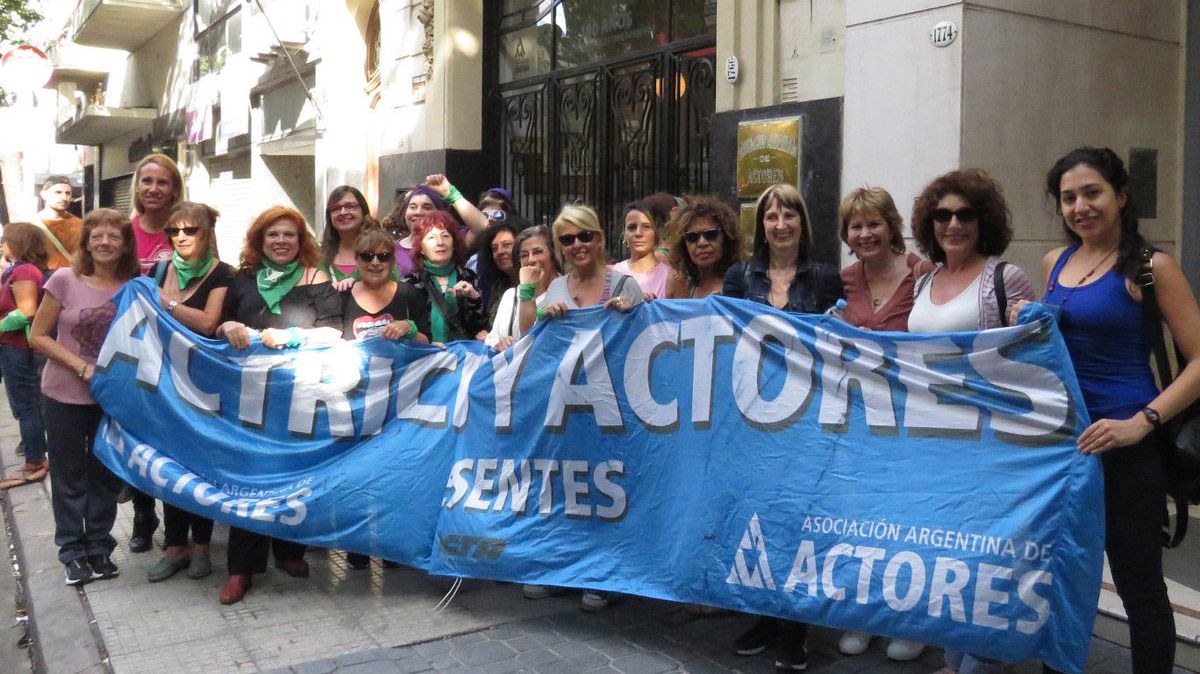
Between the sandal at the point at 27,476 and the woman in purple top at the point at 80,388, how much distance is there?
2991 mm

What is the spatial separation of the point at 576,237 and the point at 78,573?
3025mm

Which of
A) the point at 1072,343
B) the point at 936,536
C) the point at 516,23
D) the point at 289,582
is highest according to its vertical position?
the point at 516,23

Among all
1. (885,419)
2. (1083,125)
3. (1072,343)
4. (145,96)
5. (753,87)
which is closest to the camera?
(1072,343)

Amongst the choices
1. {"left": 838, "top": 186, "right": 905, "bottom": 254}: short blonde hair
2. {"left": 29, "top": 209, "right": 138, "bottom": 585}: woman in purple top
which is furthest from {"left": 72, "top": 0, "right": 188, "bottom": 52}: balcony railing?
{"left": 838, "top": 186, "right": 905, "bottom": 254}: short blonde hair

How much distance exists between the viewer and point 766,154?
677 centimetres

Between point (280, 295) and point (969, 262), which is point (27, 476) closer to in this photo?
point (280, 295)

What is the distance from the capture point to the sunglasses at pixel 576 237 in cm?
491

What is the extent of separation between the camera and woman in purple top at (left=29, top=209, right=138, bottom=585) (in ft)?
17.6

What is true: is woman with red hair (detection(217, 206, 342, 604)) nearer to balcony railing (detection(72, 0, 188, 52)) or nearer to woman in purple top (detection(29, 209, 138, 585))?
woman in purple top (detection(29, 209, 138, 585))

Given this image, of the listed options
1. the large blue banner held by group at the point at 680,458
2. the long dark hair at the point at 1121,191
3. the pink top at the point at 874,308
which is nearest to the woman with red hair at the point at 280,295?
the large blue banner held by group at the point at 680,458

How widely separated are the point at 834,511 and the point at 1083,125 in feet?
11.3

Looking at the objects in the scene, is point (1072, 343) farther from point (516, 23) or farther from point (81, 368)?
point (516, 23)

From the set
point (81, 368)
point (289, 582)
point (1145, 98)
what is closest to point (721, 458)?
point (289, 582)

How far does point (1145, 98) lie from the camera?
641cm
